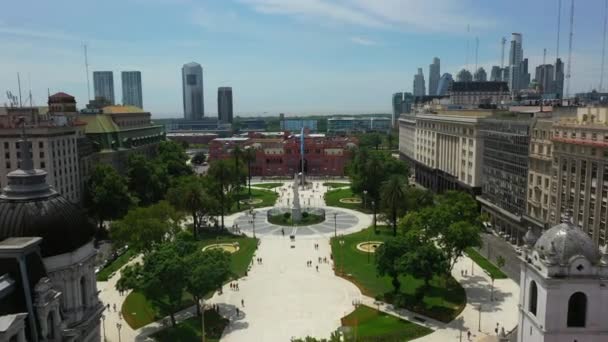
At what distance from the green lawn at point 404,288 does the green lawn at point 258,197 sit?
38.5 m

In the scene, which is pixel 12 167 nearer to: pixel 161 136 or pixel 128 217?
pixel 128 217

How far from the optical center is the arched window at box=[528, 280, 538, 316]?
28903mm

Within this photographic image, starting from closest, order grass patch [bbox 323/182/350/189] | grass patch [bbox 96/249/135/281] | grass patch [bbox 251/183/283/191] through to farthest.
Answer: grass patch [bbox 96/249/135/281] → grass patch [bbox 251/183/283/191] → grass patch [bbox 323/182/350/189]

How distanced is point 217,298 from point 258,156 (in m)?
104

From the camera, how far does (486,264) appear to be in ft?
212

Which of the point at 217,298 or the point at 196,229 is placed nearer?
the point at 217,298

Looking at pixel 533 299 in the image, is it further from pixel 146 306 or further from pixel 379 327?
pixel 146 306

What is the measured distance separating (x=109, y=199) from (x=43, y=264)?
63.2 metres

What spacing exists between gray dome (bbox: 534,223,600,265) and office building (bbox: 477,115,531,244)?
4742 cm

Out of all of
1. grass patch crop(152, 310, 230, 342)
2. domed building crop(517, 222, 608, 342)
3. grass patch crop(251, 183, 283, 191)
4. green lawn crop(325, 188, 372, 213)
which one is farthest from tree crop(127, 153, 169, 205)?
domed building crop(517, 222, 608, 342)

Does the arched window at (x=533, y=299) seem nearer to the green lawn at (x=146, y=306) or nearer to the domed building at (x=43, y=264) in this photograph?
the domed building at (x=43, y=264)

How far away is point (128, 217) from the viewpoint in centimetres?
6316

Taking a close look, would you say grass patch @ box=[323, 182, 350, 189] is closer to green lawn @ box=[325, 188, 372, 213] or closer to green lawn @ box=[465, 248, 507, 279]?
green lawn @ box=[325, 188, 372, 213]

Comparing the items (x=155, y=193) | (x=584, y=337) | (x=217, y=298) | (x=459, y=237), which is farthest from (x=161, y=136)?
(x=584, y=337)
